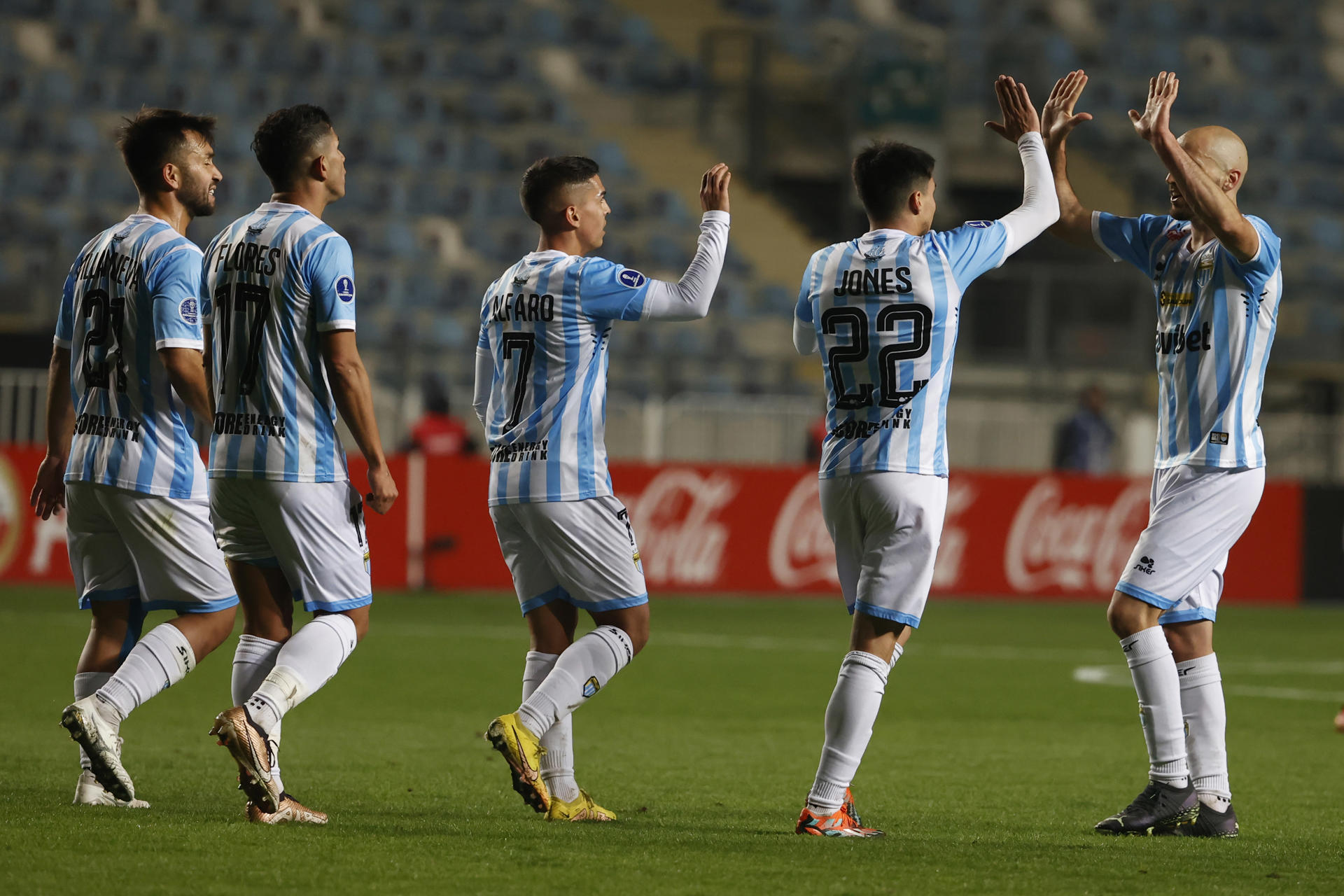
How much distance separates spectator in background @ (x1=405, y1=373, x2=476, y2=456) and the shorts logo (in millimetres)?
10725

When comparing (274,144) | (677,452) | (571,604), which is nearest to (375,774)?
(571,604)

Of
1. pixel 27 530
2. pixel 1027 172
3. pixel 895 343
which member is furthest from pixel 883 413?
pixel 27 530

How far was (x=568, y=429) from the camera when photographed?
5.40 metres

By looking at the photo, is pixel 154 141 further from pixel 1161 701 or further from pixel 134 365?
pixel 1161 701

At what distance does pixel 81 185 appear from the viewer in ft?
67.7

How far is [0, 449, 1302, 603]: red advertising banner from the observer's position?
1582cm

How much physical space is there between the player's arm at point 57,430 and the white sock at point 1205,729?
3605 mm

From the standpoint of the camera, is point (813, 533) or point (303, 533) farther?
point (813, 533)

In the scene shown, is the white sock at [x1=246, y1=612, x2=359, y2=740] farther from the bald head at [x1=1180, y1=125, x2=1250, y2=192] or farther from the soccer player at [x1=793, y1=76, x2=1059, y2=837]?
the bald head at [x1=1180, y1=125, x2=1250, y2=192]

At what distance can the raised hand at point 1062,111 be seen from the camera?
5.74 meters

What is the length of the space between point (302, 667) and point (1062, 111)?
9.83 feet

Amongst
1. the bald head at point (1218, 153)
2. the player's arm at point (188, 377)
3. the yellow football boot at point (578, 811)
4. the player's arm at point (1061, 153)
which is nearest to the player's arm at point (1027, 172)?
→ the player's arm at point (1061, 153)

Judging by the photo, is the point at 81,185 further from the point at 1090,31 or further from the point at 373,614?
the point at 1090,31

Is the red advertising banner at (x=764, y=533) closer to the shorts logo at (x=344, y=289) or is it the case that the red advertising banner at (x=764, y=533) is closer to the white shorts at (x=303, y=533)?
the white shorts at (x=303, y=533)
